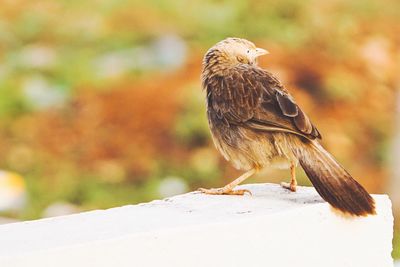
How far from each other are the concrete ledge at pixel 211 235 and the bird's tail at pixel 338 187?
0.03 m

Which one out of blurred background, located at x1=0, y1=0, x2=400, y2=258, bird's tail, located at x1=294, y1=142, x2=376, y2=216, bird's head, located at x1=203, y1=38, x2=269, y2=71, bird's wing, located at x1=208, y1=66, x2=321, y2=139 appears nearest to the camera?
bird's tail, located at x1=294, y1=142, x2=376, y2=216

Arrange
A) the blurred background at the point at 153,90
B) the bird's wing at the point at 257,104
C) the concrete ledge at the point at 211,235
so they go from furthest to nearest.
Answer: the blurred background at the point at 153,90, the bird's wing at the point at 257,104, the concrete ledge at the point at 211,235

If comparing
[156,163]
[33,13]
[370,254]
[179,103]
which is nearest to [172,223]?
[370,254]

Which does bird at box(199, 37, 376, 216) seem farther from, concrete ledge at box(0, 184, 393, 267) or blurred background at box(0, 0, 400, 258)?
blurred background at box(0, 0, 400, 258)

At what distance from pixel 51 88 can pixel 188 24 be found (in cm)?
119

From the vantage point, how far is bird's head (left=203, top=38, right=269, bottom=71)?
4.04m

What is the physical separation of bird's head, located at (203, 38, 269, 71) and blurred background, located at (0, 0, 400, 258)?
8.18 ft

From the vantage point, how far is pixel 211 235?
3.23 meters

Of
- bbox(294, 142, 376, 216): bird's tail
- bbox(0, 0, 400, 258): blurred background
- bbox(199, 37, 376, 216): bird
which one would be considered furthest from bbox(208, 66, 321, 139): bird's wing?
bbox(0, 0, 400, 258): blurred background

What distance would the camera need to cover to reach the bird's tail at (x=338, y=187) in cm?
347

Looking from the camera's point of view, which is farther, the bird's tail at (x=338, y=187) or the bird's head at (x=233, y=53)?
the bird's head at (x=233, y=53)

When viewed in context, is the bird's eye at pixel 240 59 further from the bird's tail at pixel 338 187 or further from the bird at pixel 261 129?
the bird's tail at pixel 338 187

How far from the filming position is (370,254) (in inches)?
141

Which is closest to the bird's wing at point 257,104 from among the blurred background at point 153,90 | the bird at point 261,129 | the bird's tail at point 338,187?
the bird at point 261,129
